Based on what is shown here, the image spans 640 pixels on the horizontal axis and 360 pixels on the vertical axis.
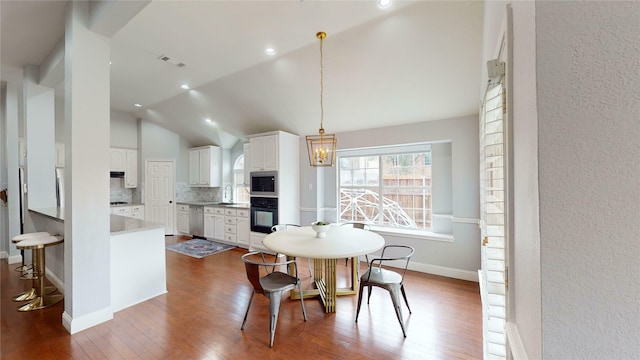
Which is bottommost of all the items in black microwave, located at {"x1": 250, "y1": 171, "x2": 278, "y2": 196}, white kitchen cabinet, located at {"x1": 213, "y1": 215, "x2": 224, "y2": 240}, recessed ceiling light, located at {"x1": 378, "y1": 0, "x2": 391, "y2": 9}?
white kitchen cabinet, located at {"x1": 213, "y1": 215, "x2": 224, "y2": 240}

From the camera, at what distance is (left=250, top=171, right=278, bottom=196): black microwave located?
482 cm

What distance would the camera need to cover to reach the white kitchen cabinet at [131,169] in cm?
635

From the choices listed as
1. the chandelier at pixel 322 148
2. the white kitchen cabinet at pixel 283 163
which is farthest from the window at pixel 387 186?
the chandelier at pixel 322 148

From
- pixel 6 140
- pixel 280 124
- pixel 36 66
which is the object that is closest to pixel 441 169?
pixel 280 124

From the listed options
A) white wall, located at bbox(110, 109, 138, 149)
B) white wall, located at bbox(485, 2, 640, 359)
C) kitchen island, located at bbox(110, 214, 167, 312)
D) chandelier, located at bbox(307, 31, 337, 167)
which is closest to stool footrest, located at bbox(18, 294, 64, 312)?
kitchen island, located at bbox(110, 214, 167, 312)

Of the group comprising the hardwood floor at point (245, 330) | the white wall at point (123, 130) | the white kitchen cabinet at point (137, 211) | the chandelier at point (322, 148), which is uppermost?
the white wall at point (123, 130)

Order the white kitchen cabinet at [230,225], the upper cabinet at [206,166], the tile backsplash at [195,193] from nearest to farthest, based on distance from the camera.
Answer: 1. the white kitchen cabinet at [230,225]
2. the upper cabinet at [206,166]
3. the tile backsplash at [195,193]

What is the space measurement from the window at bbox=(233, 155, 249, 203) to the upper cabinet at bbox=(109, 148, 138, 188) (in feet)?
7.96

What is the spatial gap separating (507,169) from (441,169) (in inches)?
124

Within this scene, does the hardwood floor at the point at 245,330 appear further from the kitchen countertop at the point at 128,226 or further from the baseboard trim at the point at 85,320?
the kitchen countertop at the point at 128,226

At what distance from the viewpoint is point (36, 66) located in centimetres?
374

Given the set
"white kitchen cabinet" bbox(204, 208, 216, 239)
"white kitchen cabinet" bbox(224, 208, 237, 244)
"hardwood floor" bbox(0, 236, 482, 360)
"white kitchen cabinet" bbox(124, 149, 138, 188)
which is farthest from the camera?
"white kitchen cabinet" bbox(124, 149, 138, 188)

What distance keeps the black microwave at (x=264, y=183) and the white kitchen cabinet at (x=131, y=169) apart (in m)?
3.55

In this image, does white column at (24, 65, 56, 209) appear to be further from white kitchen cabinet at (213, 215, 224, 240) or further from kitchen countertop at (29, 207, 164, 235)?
white kitchen cabinet at (213, 215, 224, 240)
